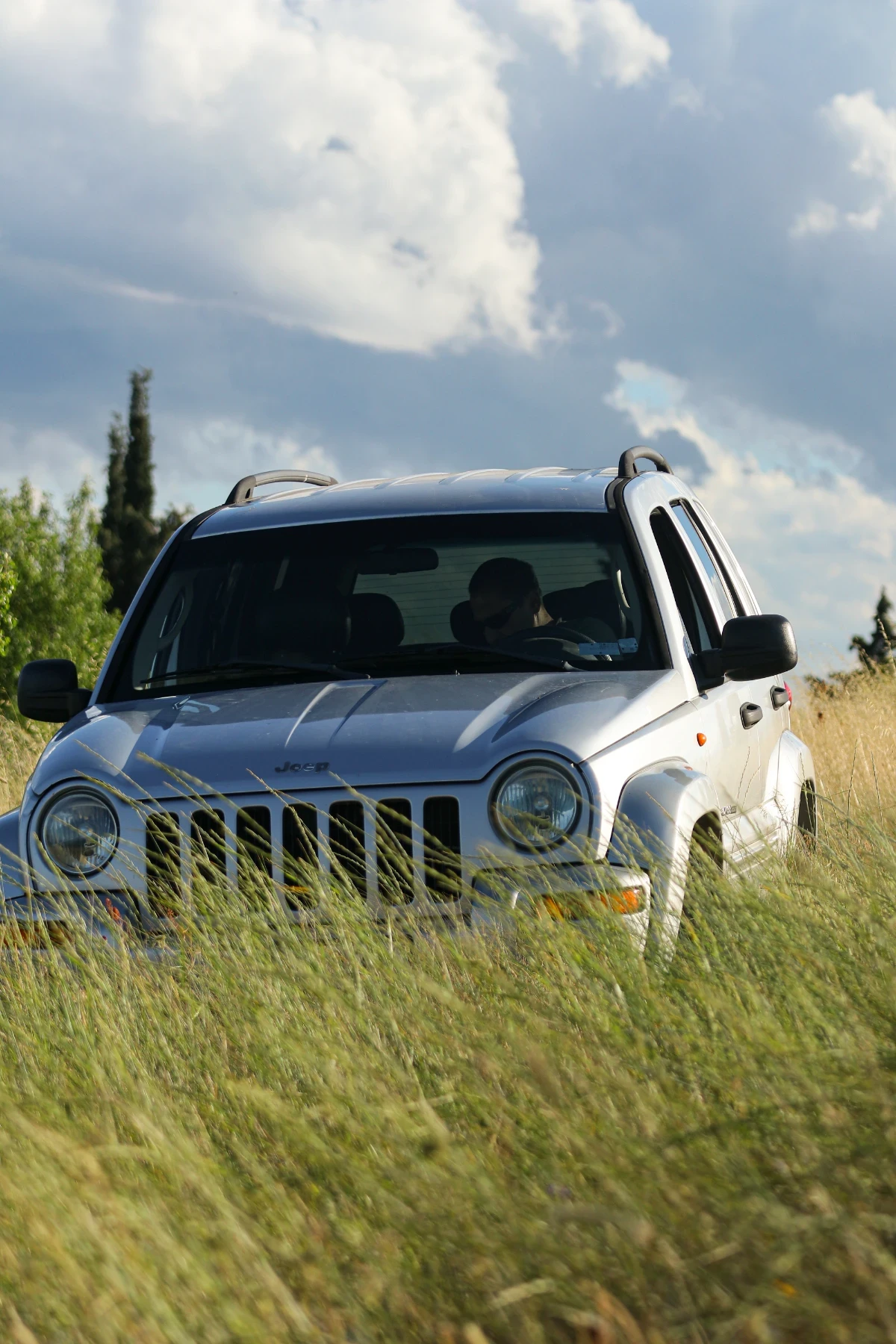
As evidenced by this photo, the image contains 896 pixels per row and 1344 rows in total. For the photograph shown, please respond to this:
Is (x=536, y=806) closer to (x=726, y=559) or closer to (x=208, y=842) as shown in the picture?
(x=208, y=842)

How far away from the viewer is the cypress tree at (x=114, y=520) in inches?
2630

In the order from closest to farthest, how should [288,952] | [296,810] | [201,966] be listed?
[288,952] < [201,966] < [296,810]

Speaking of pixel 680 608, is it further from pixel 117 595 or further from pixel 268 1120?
pixel 117 595

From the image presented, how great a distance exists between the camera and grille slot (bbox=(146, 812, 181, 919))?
404 centimetres

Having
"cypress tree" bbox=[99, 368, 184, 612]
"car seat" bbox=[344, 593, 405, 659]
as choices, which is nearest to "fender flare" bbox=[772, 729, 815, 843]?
"car seat" bbox=[344, 593, 405, 659]

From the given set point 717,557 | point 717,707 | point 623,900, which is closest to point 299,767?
point 623,900

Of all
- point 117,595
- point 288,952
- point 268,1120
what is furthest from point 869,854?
point 117,595

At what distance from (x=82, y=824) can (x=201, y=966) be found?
69cm

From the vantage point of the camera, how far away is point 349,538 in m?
5.52

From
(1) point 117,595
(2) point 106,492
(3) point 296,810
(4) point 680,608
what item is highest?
(2) point 106,492

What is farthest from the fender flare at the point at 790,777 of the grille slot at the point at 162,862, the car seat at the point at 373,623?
the grille slot at the point at 162,862

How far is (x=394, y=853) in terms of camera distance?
3.88 m

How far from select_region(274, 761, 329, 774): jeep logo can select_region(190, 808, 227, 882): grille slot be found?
0.75 ft

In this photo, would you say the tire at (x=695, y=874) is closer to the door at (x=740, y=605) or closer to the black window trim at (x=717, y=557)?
the door at (x=740, y=605)
